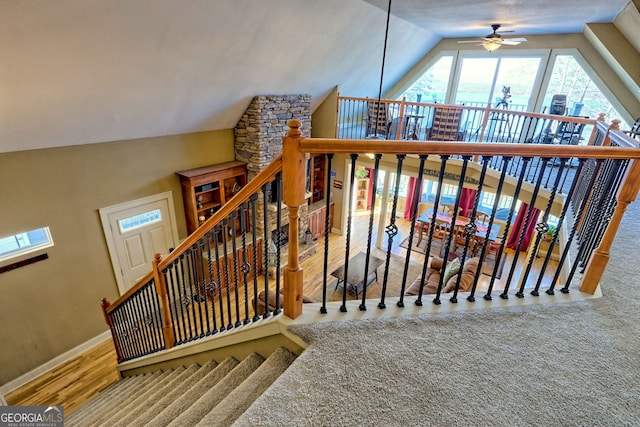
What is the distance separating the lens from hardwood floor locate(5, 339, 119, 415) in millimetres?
3982

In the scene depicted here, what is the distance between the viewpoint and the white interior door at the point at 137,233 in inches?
Result: 189

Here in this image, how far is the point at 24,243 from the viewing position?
4.05 m

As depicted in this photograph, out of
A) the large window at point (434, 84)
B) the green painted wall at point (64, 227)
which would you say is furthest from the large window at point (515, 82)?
the green painted wall at point (64, 227)

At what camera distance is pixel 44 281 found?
4254 mm

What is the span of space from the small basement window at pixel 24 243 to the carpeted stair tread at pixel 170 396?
340 cm

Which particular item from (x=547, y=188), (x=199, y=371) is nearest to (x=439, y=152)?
(x=199, y=371)

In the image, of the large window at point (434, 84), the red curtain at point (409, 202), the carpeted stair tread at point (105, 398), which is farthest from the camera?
the red curtain at point (409, 202)

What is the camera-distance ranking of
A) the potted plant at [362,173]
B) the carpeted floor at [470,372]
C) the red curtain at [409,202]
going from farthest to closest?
the potted plant at [362,173] < the red curtain at [409,202] < the carpeted floor at [470,372]

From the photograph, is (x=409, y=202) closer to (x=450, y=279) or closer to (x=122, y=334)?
(x=450, y=279)

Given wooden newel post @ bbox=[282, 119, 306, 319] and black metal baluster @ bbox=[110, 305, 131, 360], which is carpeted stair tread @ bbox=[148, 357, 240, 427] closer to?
wooden newel post @ bbox=[282, 119, 306, 319]

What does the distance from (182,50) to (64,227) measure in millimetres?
2876

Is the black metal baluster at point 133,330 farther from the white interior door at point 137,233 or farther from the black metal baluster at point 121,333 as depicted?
the white interior door at point 137,233

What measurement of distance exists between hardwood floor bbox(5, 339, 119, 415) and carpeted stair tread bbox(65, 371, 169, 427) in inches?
57.4

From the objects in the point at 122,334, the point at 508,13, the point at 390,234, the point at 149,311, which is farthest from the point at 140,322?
the point at 508,13
